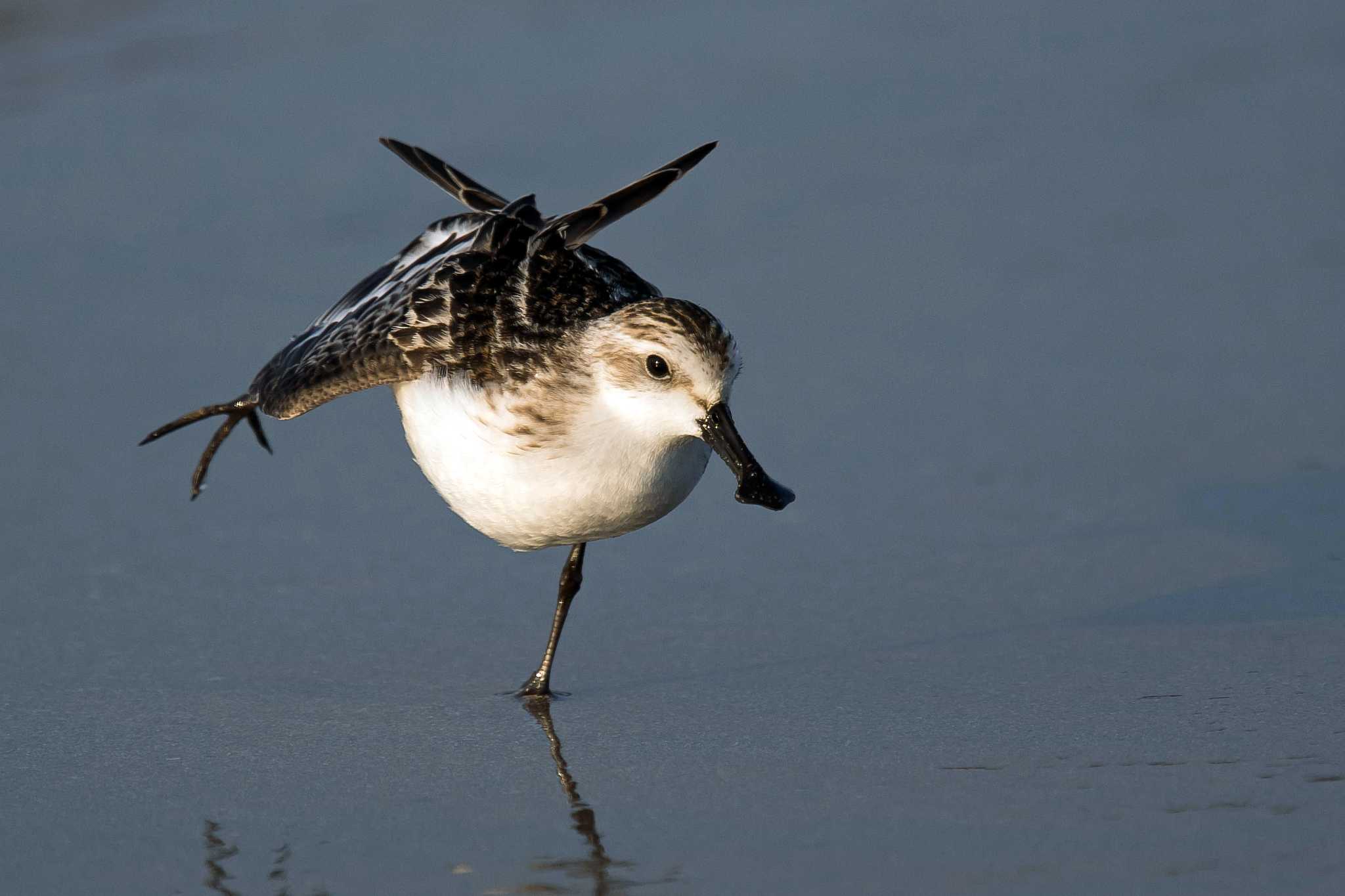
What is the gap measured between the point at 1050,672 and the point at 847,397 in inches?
89.4

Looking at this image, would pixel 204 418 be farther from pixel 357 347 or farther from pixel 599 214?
pixel 599 214

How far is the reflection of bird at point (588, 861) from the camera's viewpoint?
14.3 ft

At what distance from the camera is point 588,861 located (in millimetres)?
4512


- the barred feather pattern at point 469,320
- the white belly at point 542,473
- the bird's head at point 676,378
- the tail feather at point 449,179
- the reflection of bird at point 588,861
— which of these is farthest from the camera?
the tail feather at point 449,179

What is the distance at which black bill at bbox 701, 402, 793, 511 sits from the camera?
4898 mm

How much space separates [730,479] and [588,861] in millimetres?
3121

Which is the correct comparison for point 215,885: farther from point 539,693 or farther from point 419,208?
point 419,208

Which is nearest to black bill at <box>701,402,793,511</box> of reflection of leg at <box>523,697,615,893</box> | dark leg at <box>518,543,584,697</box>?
reflection of leg at <box>523,697,615,893</box>

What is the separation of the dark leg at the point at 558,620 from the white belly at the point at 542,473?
0.33 m

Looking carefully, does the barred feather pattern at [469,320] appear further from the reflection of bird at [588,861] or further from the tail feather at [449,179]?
the reflection of bird at [588,861]

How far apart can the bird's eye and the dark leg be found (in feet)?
3.88

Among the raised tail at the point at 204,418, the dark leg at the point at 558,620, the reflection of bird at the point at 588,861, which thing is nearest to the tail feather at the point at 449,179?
the raised tail at the point at 204,418

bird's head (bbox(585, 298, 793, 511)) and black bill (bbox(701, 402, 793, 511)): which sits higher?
bird's head (bbox(585, 298, 793, 511))

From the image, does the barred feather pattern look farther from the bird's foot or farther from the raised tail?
the bird's foot
